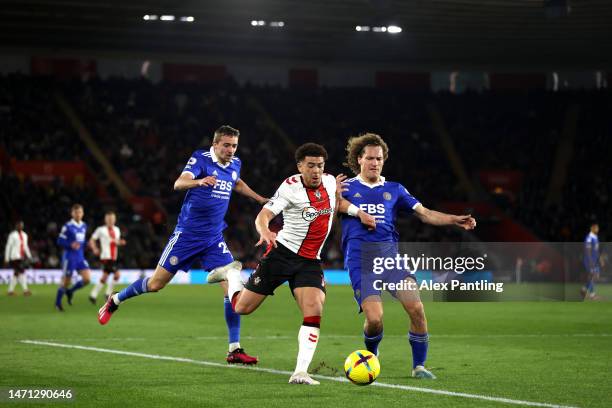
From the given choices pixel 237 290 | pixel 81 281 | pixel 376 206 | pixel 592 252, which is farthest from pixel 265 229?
pixel 592 252

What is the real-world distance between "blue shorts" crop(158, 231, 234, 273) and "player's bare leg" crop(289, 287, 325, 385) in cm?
261

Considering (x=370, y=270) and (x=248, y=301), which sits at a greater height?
(x=370, y=270)

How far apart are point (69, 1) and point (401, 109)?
19726 mm

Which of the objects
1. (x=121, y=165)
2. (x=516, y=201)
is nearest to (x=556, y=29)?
(x=516, y=201)

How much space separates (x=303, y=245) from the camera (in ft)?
33.1

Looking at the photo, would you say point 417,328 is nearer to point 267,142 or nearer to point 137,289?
point 137,289

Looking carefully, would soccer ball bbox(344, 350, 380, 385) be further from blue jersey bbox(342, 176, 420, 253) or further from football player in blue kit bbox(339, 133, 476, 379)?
blue jersey bbox(342, 176, 420, 253)

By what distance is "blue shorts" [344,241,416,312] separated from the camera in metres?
10.3

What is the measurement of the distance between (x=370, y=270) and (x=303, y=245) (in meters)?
0.73

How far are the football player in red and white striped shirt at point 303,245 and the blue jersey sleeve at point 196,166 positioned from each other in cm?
224

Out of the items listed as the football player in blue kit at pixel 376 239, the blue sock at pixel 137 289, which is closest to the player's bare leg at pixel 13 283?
the blue sock at pixel 137 289

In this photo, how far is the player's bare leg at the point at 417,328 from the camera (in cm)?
1027

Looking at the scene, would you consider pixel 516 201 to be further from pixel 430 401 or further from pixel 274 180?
pixel 430 401

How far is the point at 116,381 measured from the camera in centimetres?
1012
